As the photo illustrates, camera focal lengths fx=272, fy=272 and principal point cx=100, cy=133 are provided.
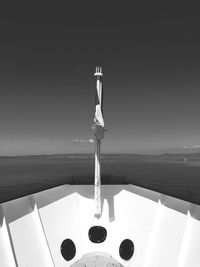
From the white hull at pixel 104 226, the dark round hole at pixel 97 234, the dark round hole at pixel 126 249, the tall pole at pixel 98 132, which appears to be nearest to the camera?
the white hull at pixel 104 226

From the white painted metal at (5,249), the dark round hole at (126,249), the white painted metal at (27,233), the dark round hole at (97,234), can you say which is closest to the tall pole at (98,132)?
the dark round hole at (97,234)

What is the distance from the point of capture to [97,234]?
10.8m

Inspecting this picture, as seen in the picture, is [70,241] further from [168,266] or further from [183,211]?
[183,211]

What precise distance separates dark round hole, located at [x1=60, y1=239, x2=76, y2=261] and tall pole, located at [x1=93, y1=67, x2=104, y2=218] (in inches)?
57.3

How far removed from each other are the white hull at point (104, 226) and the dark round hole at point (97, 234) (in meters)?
0.13

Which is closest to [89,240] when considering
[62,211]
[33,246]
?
[62,211]

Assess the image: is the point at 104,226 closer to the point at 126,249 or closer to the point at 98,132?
the point at 126,249

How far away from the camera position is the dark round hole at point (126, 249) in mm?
10117

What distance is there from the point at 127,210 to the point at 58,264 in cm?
325

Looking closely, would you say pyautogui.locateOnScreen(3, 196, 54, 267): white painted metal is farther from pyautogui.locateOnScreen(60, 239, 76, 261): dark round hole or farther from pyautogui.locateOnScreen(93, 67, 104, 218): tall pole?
pyautogui.locateOnScreen(93, 67, 104, 218): tall pole

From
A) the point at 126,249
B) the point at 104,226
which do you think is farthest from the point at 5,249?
the point at 126,249

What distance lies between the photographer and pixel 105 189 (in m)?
11.5

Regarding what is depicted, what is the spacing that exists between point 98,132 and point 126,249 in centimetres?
456

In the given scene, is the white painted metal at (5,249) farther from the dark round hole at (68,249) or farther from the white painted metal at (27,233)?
the dark round hole at (68,249)
